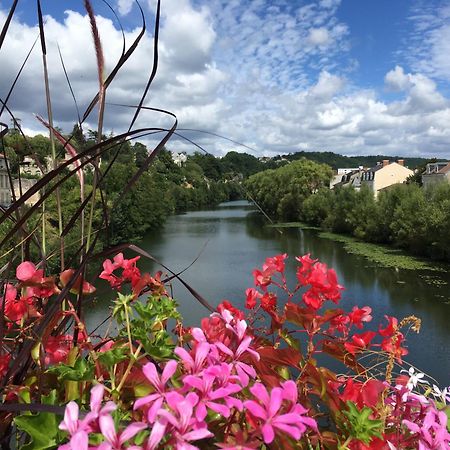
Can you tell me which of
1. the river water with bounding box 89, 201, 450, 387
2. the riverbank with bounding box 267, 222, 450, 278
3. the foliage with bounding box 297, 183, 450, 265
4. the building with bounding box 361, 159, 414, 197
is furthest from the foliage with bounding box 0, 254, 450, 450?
the building with bounding box 361, 159, 414, 197

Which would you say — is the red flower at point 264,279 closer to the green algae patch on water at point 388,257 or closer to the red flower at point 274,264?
the red flower at point 274,264

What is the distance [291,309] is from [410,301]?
49.8 feet

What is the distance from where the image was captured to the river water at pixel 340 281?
36.2 feet

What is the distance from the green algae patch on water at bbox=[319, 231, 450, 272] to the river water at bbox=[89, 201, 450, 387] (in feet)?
2.14

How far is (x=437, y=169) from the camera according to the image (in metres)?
35.3

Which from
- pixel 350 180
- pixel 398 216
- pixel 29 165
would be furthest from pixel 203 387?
pixel 350 180

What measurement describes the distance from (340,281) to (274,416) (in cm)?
1788

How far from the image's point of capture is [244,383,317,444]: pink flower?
1.33 ft

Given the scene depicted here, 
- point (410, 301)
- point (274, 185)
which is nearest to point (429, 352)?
point (410, 301)

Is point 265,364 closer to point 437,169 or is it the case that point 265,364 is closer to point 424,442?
point 424,442

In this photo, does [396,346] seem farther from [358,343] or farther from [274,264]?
[274,264]

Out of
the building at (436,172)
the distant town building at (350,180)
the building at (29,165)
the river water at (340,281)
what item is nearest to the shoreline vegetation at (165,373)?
the building at (29,165)

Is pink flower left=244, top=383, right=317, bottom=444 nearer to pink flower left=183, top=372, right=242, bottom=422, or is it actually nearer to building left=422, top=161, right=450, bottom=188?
pink flower left=183, top=372, right=242, bottom=422

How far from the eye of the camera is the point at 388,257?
22.4 metres
